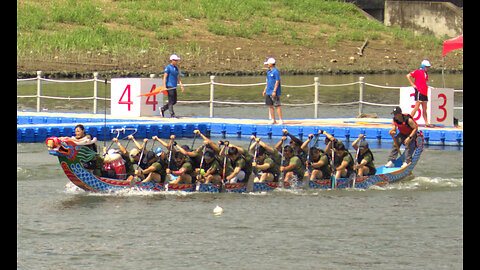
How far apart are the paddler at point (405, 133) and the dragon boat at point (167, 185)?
0.11 meters

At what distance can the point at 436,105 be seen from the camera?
27453 millimetres

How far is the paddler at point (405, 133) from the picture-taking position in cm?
2172

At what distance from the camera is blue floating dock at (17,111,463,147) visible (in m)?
27.2

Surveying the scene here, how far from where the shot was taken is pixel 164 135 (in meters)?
28.0

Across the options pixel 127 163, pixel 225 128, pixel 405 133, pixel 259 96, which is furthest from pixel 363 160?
pixel 259 96

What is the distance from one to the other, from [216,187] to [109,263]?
5097 millimetres

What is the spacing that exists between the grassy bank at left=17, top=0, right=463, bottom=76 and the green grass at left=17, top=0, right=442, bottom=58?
0.05 metres

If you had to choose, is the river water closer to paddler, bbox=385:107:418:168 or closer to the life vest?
paddler, bbox=385:107:418:168

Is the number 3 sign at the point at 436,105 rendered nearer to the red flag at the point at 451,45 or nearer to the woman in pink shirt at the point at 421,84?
the woman in pink shirt at the point at 421,84

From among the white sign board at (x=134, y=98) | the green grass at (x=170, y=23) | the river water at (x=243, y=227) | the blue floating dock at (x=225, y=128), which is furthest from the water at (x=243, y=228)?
the green grass at (x=170, y=23)

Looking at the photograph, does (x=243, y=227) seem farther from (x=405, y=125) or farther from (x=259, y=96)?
(x=259, y=96)
